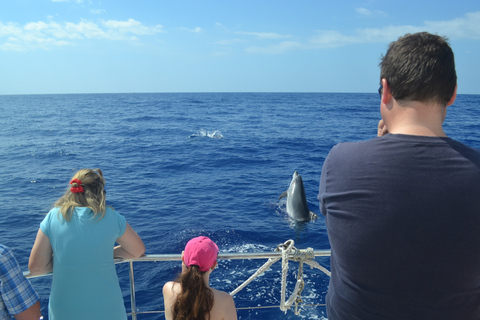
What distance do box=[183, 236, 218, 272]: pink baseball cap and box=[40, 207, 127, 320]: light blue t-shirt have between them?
31.8 inches

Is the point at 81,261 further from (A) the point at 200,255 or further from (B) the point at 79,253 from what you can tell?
(A) the point at 200,255

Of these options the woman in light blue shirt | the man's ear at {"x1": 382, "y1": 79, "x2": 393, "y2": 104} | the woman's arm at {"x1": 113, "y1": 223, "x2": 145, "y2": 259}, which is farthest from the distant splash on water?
the man's ear at {"x1": 382, "y1": 79, "x2": 393, "y2": 104}

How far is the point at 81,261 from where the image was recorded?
283 cm

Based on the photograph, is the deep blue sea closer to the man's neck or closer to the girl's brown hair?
the girl's brown hair

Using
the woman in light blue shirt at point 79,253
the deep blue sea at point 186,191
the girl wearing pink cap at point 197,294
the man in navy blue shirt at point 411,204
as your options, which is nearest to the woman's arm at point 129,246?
the woman in light blue shirt at point 79,253

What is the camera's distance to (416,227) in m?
1.40

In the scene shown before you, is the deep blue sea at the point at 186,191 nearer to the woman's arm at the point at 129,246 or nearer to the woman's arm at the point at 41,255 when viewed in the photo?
the woman's arm at the point at 129,246

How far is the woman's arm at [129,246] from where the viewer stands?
3023mm

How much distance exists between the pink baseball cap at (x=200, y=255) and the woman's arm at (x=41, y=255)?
1.22 m

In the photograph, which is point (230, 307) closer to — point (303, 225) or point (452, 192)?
point (452, 192)

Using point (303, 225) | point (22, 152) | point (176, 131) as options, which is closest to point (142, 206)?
point (303, 225)

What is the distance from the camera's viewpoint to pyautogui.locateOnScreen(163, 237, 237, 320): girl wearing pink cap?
231 cm

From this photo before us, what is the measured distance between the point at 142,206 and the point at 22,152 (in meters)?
16.2

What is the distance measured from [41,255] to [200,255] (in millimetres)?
1380
